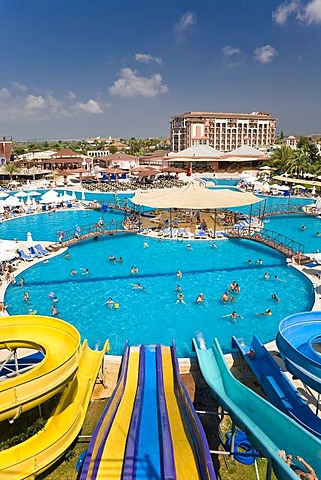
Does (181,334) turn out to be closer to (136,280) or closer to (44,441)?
(136,280)

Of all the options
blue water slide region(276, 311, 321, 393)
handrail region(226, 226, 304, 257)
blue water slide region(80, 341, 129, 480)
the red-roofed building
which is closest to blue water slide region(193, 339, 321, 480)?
blue water slide region(276, 311, 321, 393)

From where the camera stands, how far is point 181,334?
13.5 m

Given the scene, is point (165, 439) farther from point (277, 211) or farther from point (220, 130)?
point (220, 130)

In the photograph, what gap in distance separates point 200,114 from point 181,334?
86358 mm

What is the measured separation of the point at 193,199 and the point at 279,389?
15.8m

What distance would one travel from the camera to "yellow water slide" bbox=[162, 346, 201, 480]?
6.01m

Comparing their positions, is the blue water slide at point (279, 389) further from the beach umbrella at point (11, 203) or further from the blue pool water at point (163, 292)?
the beach umbrella at point (11, 203)

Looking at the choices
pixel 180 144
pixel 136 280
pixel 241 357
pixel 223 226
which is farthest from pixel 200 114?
pixel 241 357

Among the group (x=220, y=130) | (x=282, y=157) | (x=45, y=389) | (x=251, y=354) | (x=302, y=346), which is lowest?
(x=251, y=354)

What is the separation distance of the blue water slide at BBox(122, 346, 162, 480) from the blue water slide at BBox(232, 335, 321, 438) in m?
2.77

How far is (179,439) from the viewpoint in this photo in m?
6.80

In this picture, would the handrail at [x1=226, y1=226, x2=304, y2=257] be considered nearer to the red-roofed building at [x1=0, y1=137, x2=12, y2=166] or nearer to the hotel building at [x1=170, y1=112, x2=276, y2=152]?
the red-roofed building at [x1=0, y1=137, x2=12, y2=166]

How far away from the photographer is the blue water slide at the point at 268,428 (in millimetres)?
5199

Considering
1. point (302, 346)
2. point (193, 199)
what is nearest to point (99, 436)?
point (302, 346)
